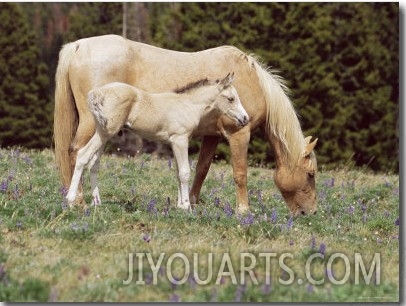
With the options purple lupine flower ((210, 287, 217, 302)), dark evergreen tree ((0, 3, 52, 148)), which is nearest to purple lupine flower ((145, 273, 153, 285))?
purple lupine flower ((210, 287, 217, 302))

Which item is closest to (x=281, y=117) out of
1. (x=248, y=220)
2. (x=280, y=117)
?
(x=280, y=117)

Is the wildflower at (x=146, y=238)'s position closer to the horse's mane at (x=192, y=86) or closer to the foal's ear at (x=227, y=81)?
the horse's mane at (x=192, y=86)

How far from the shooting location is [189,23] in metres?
29.5

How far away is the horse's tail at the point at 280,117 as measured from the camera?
1065cm

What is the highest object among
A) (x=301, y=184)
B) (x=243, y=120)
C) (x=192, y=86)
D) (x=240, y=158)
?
(x=192, y=86)

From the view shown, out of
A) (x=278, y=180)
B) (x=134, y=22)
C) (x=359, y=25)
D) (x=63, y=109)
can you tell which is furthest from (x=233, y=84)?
(x=359, y=25)

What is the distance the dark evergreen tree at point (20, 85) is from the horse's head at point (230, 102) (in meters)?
22.6

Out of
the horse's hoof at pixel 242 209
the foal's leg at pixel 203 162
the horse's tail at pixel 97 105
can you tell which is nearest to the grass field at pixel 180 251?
the horse's hoof at pixel 242 209

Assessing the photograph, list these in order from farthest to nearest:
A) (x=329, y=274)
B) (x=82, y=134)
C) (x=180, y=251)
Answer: (x=82, y=134) < (x=180, y=251) < (x=329, y=274)

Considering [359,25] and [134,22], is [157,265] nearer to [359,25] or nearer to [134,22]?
[134,22]

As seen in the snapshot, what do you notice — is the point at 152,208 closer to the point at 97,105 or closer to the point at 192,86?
the point at 97,105

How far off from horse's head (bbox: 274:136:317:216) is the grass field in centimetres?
21

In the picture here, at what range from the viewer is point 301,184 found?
11.0 m

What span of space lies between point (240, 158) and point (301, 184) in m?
1.11
